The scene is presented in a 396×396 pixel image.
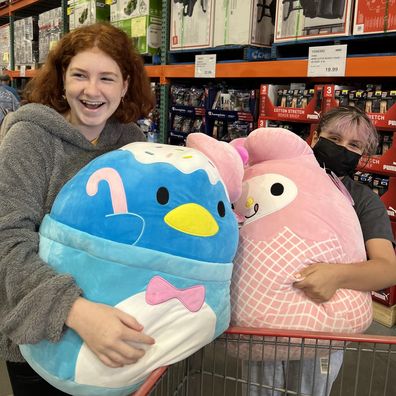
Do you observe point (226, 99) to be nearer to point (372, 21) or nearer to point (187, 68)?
point (187, 68)

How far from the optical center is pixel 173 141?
10.9 ft

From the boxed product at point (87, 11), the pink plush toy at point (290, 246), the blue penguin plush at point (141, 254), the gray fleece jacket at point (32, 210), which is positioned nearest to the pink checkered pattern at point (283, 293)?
the pink plush toy at point (290, 246)

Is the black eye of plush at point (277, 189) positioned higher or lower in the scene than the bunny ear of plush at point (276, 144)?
lower

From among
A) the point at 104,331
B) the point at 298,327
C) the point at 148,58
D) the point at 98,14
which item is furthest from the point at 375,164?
the point at 98,14

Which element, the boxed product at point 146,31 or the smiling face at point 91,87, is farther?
the boxed product at point 146,31

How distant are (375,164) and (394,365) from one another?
36.6 inches

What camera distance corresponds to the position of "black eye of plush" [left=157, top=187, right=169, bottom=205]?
79 cm

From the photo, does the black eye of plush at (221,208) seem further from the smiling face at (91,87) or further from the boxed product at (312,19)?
the boxed product at (312,19)

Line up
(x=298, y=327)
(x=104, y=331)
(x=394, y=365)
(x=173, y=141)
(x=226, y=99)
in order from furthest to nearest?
1. (x=173, y=141)
2. (x=226, y=99)
3. (x=394, y=365)
4. (x=298, y=327)
5. (x=104, y=331)

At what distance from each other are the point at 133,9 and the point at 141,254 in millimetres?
2879

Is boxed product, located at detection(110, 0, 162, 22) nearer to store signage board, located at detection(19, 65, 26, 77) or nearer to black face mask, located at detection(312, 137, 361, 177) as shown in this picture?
store signage board, located at detection(19, 65, 26, 77)

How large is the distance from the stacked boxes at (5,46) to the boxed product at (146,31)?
9.33 ft

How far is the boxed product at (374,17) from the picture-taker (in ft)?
6.46

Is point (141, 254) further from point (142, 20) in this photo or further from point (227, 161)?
point (142, 20)
